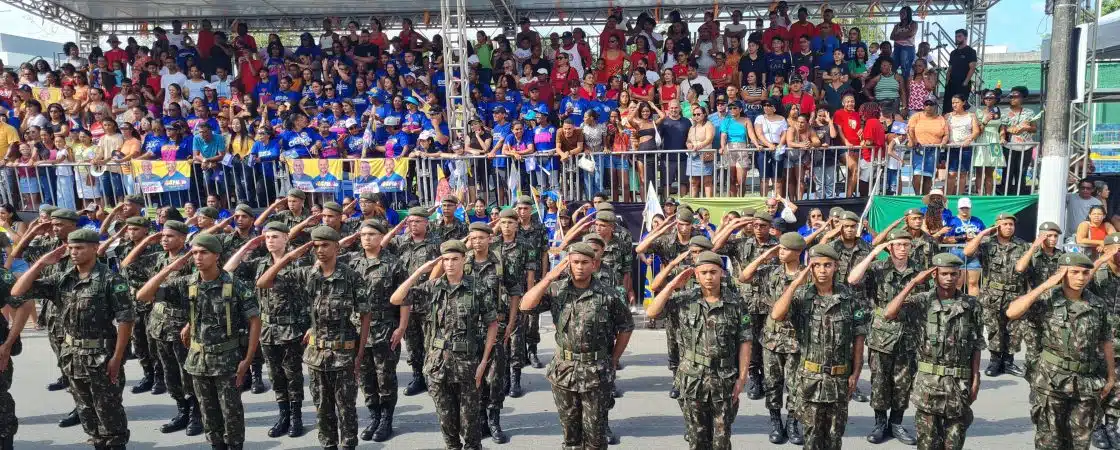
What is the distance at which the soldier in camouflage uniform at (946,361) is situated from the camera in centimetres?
562

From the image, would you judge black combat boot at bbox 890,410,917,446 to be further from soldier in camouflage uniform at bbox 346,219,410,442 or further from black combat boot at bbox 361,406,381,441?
black combat boot at bbox 361,406,381,441

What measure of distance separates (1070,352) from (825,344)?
1.62 metres

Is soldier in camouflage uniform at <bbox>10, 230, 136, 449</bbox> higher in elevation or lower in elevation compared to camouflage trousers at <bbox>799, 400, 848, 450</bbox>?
higher

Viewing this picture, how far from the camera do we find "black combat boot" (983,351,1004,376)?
8.55 m

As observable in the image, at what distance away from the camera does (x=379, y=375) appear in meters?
6.92

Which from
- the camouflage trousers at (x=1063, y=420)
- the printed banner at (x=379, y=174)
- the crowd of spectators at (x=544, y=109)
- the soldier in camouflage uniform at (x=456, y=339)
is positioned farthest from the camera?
the printed banner at (x=379, y=174)

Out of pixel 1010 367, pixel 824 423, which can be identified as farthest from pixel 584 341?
pixel 1010 367

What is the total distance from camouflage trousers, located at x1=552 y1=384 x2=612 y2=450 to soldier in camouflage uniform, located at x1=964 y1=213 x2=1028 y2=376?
4.82m

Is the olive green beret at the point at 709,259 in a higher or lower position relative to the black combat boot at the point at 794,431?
higher

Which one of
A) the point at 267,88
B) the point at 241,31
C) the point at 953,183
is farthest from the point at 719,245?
the point at 241,31

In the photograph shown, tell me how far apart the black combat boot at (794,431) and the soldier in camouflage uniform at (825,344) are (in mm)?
960

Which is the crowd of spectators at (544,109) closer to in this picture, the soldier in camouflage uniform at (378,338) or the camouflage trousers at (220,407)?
the soldier in camouflage uniform at (378,338)

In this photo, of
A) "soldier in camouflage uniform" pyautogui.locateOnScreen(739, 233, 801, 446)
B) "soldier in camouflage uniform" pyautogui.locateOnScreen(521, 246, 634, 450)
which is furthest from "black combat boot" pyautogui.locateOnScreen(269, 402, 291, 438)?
"soldier in camouflage uniform" pyautogui.locateOnScreen(739, 233, 801, 446)

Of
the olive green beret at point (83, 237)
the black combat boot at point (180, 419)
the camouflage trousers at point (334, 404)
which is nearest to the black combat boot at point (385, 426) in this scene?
the camouflage trousers at point (334, 404)
